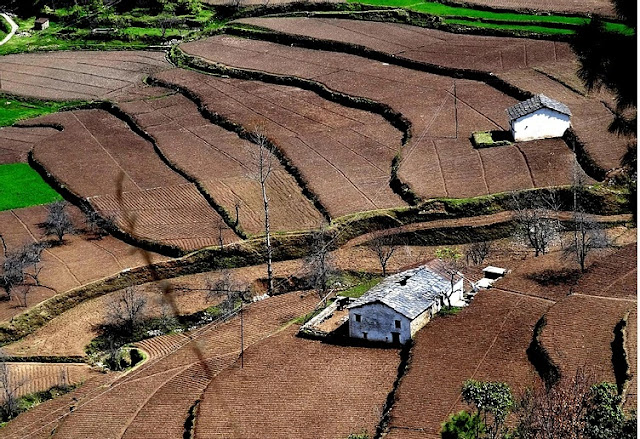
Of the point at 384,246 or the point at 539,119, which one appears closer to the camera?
the point at 384,246

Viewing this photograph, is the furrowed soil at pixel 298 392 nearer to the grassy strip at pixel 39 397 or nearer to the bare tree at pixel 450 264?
the bare tree at pixel 450 264

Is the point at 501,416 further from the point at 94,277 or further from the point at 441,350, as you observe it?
the point at 94,277

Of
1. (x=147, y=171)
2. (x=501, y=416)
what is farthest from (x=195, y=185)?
(x=501, y=416)

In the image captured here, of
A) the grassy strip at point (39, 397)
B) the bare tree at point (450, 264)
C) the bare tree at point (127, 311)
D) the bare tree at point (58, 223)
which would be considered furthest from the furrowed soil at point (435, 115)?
the grassy strip at point (39, 397)

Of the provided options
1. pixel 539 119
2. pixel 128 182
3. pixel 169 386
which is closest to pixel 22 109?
pixel 128 182

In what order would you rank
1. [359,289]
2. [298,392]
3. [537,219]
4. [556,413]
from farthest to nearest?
[537,219]
[359,289]
[298,392]
[556,413]

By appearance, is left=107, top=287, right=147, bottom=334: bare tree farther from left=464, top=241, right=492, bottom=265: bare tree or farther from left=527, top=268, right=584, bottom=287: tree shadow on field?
left=527, top=268, right=584, bottom=287: tree shadow on field

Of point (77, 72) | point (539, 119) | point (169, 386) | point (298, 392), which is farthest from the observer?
point (77, 72)

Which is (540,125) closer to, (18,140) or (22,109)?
(18,140)

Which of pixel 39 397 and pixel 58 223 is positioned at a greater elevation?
pixel 58 223
